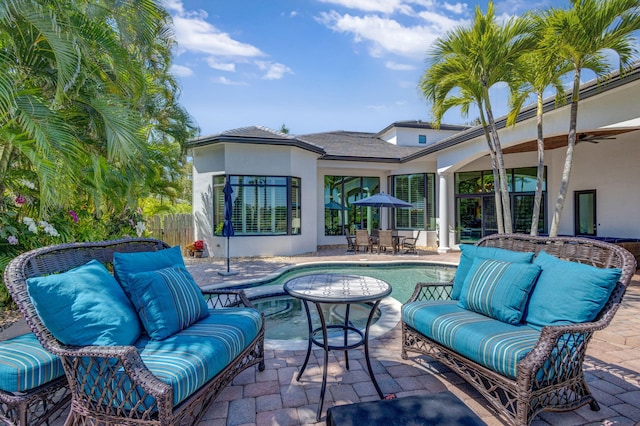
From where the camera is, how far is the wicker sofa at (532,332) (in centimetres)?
213

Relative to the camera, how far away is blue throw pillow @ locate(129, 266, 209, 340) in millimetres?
2375

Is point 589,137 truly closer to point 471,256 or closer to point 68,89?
point 471,256

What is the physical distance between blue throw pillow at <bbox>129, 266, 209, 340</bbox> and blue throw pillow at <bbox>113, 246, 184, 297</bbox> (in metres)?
0.09

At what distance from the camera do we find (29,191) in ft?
14.6

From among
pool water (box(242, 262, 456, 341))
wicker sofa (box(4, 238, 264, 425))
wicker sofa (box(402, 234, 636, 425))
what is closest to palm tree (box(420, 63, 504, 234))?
pool water (box(242, 262, 456, 341))

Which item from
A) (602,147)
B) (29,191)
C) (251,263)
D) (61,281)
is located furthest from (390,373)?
(602,147)

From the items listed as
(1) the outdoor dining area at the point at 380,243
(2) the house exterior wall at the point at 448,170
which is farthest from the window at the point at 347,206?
(1) the outdoor dining area at the point at 380,243

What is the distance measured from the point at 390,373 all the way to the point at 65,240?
15.9 ft

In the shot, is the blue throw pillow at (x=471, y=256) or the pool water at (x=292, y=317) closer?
the blue throw pillow at (x=471, y=256)

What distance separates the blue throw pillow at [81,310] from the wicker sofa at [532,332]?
2491 mm

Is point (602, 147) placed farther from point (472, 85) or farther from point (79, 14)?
point (79, 14)

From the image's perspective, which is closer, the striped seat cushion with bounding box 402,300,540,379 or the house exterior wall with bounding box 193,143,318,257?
the striped seat cushion with bounding box 402,300,540,379

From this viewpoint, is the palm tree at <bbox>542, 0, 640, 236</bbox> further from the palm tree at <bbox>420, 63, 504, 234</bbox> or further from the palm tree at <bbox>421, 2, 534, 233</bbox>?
the palm tree at <bbox>420, 63, 504, 234</bbox>

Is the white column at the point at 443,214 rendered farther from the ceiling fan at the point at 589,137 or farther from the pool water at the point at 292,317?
the pool water at the point at 292,317
